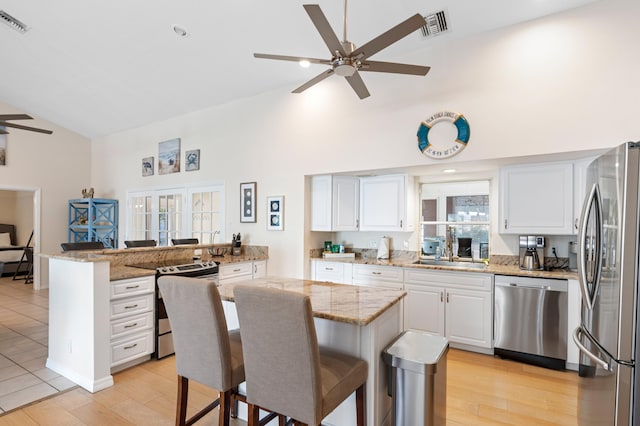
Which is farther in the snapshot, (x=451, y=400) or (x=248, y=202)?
(x=248, y=202)

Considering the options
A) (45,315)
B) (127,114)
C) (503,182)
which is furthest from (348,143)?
(45,315)

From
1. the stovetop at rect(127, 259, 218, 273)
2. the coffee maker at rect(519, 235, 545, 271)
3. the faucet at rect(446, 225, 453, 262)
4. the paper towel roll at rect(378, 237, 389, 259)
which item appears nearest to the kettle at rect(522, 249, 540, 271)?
the coffee maker at rect(519, 235, 545, 271)

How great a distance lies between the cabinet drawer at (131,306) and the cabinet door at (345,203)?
7.80 ft

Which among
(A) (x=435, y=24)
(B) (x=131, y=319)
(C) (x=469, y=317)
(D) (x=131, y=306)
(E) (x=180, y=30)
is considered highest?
(E) (x=180, y=30)

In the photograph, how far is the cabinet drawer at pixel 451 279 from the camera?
3.50 m

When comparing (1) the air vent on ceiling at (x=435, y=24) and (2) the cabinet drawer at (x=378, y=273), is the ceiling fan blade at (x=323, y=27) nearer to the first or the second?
(1) the air vent on ceiling at (x=435, y=24)

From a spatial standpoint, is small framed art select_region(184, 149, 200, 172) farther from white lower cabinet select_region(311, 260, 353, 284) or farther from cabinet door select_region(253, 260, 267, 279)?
white lower cabinet select_region(311, 260, 353, 284)

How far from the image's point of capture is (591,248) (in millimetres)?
1817

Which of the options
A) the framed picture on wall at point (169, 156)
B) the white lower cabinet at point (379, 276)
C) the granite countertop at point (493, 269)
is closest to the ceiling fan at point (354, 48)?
the granite countertop at point (493, 269)

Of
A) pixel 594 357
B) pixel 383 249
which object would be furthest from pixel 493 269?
pixel 594 357

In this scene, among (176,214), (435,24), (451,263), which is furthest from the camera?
(176,214)

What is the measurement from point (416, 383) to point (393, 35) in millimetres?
2054

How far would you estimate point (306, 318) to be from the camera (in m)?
1.48

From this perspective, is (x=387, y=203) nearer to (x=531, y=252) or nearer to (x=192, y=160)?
(x=531, y=252)
